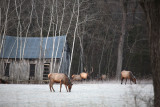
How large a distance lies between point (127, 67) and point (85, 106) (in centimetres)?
2892

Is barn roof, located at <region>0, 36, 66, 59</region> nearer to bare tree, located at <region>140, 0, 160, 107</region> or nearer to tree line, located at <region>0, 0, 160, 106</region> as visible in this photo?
tree line, located at <region>0, 0, 160, 106</region>

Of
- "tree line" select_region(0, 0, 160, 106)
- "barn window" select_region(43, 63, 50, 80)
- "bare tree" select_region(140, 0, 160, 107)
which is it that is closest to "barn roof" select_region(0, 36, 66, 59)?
"barn window" select_region(43, 63, 50, 80)

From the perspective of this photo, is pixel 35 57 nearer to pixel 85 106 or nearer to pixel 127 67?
pixel 127 67

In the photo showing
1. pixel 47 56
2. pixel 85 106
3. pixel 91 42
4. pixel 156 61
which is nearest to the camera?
pixel 156 61

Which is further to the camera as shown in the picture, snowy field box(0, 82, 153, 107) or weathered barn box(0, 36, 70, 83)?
weathered barn box(0, 36, 70, 83)

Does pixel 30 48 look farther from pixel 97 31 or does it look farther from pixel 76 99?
pixel 76 99

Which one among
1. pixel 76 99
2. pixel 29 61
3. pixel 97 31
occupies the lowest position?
pixel 76 99

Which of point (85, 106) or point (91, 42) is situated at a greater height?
point (91, 42)

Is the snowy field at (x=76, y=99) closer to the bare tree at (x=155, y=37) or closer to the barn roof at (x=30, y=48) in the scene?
the bare tree at (x=155, y=37)

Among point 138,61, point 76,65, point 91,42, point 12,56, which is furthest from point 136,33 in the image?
point 12,56

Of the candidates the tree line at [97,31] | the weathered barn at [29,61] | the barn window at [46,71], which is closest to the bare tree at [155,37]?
the weathered barn at [29,61]

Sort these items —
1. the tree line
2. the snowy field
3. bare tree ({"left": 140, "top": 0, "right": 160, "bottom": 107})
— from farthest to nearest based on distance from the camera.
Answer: the tree line, the snowy field, bare tree ({"left": 140, "top": 0, "right": 160, "bottom": 107})

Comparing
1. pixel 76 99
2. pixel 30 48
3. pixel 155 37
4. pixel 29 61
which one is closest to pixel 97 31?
pixel 30 48

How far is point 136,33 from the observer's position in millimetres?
35062
